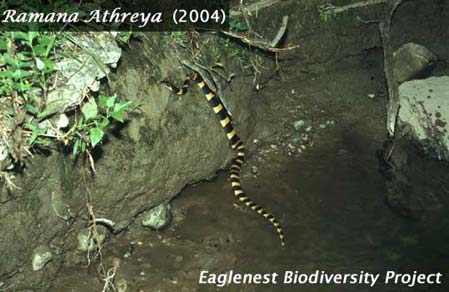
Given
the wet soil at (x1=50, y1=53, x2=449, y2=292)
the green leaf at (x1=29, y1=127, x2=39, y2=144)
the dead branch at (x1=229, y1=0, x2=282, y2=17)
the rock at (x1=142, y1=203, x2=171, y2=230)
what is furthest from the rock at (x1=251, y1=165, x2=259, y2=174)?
the green leaf at (x1=29, y1=127, x2=39, y2=144)

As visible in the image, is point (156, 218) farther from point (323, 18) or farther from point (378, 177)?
point (323, 18)

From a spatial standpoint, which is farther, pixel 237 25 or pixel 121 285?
pixel 237 25

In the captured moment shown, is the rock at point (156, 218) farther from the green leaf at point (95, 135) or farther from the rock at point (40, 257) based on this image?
the green leaf at point (95, 135)

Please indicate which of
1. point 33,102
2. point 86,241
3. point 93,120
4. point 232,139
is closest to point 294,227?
point 232,139

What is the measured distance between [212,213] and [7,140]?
10.5 ft

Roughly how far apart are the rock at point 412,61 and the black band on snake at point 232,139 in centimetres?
329

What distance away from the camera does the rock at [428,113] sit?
7.55m

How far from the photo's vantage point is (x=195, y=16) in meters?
6.45

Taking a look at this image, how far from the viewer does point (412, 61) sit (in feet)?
28.9

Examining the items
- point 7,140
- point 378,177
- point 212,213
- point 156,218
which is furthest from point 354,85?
point 7,140

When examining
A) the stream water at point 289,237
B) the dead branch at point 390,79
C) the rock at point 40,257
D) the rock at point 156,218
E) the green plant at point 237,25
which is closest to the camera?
the rock at point 40,257

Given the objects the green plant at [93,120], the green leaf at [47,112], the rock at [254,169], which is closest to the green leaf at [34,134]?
the green leaf at [47,112]

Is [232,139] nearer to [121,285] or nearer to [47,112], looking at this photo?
[121,285]

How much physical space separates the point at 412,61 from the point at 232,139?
11.9 ft
